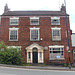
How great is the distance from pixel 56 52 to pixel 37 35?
16.1 ft

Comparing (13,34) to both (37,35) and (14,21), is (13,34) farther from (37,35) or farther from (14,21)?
(37,35)

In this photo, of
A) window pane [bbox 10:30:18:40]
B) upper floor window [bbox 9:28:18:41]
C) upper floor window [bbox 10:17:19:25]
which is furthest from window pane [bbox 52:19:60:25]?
window pane [bbox 10:30:18:40]

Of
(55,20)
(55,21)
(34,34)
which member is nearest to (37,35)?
(34,34)

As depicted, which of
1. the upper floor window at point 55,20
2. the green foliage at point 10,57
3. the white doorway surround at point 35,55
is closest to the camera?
the green foliage at point 10,57

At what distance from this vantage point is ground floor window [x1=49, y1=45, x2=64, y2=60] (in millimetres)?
22641

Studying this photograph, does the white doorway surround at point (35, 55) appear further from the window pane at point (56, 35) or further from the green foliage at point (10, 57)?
the green foliage at point (10, 57)

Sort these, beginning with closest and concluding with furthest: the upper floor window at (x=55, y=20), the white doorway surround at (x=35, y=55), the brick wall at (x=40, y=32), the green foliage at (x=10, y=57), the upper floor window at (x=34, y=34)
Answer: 1. the green foliage at (x=10, y=57)
2. the white doorway surround at (x=35, y=55)
3. the brick wall at (x=40, y=32)
4. the upper floor window at (x=34, y=34)
5. the upper floor window at (x=55, y=20)

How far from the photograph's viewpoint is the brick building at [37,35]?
22.6 meters

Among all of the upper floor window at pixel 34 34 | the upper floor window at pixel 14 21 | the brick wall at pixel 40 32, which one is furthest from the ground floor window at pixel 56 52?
the upper floor window at pixel 14 21

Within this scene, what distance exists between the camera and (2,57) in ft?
62.7

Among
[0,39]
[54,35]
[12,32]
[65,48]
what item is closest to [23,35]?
[12,32]

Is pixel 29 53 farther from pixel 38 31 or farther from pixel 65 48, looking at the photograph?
pixel 65 48

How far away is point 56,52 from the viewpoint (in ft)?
75.2

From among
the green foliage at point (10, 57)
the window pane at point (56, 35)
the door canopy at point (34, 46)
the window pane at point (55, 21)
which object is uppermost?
the window pane at point (55, 21)
